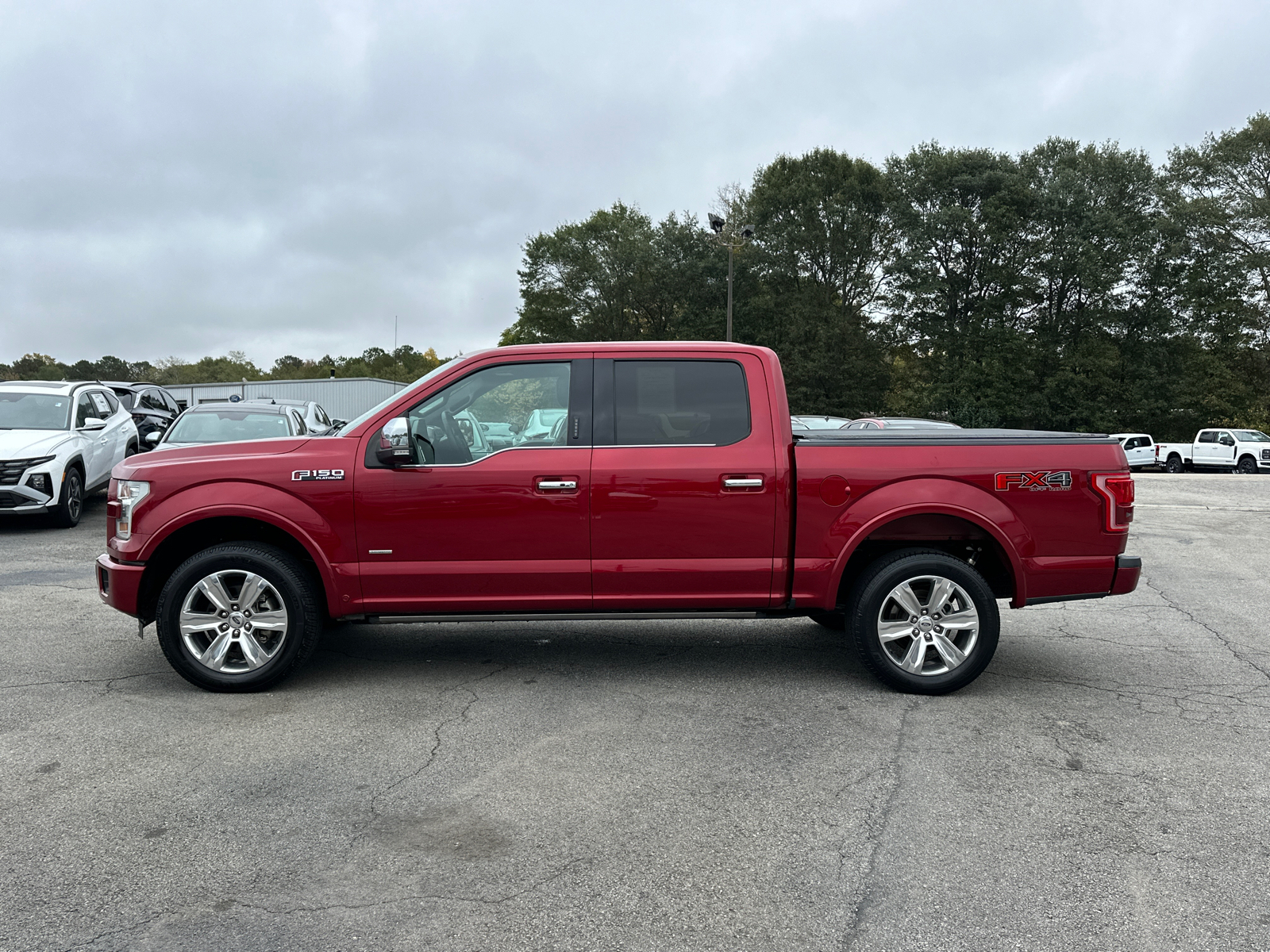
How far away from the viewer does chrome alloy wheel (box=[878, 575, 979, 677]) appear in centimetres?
543

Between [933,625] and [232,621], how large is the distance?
3.86 meters

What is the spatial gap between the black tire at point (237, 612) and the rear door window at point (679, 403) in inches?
76.3

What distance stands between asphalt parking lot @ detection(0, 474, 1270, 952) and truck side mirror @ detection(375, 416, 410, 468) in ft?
4.24

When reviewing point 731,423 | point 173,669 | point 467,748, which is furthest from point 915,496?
point 173,669

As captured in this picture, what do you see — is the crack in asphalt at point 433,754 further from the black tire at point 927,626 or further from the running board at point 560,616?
the black tire at point 927,626

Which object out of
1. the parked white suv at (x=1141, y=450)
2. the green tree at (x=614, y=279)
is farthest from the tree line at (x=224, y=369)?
the parked white suv at (x=1141, y=450)

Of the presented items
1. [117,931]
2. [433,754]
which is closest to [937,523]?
[433,754]

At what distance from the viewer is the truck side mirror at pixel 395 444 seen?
5277 millimetres

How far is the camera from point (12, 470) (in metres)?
11.9

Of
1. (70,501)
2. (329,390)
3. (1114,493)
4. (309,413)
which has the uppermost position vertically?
(329,390)

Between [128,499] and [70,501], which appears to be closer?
[128,499]

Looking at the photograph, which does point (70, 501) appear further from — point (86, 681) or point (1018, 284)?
point (1018, 284)

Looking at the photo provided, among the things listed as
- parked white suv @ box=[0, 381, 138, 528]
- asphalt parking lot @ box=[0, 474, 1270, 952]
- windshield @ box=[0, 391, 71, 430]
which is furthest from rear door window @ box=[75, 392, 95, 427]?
asphalt parking lot @ box=[0, 474, 1270, 952]

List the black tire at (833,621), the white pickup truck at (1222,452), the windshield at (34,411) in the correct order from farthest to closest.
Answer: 1. the white pickup truck at (1222,452)
2. the windshield at (34,411)
3. the black tire at (833,621)
